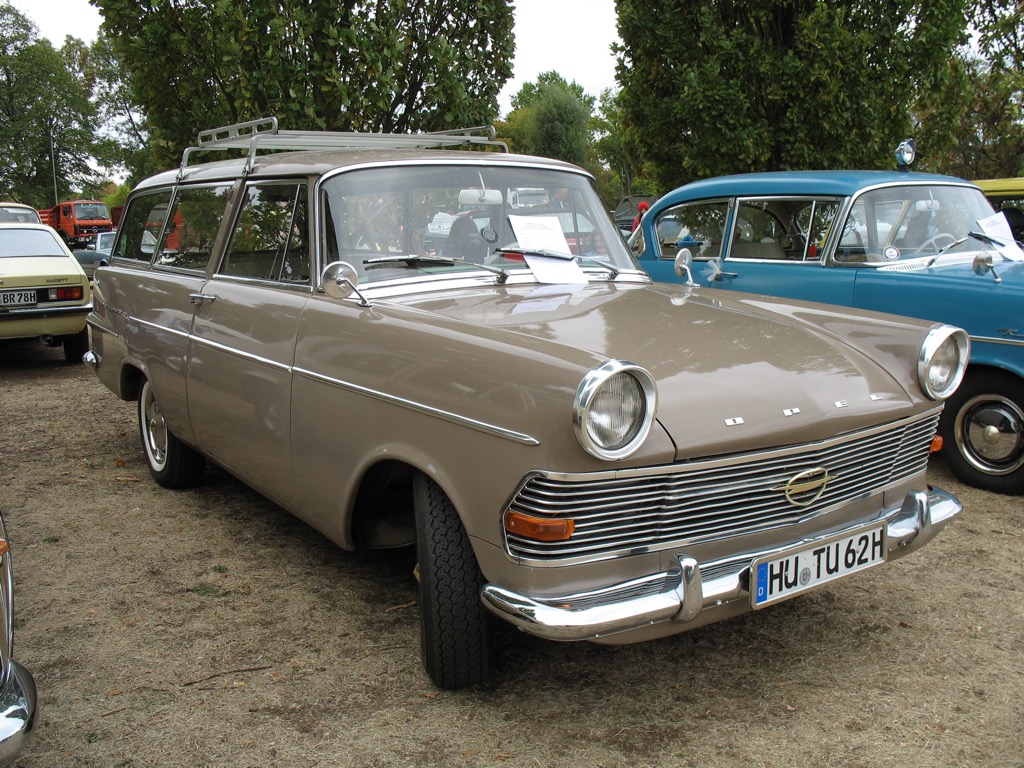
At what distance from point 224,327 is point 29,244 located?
20.7 feet

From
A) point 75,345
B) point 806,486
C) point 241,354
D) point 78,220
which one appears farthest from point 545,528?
point 78,220

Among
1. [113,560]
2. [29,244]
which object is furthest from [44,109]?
[113,560]

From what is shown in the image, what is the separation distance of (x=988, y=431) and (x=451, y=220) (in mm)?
3115

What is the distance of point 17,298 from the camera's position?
8359 millimetres

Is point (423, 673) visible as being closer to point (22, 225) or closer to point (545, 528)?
point (545, 528)

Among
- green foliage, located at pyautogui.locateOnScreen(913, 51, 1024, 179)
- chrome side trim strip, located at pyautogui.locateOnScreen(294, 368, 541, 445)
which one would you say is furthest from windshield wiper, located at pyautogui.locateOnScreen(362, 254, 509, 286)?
green foliage, located at pyautogui.locateOnScreen(913, 51, 1024, 179)

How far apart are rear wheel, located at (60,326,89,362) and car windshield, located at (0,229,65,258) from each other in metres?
0.83

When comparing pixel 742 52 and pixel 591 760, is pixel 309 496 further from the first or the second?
pixel 742 52

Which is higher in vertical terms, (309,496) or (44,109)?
(44,109)

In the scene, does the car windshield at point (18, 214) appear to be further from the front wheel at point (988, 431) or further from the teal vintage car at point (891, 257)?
the front wheel at point (988, 431)

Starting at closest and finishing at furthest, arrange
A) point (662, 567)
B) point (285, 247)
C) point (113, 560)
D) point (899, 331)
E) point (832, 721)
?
point (662, 567) → point (832, 721) → point (899, 331) → point (285, 247) → point (113, 560)

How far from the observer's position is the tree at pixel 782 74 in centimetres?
877

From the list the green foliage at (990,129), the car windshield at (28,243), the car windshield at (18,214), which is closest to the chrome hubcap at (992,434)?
the car windshield at (28,243)

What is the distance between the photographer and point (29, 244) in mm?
8930
